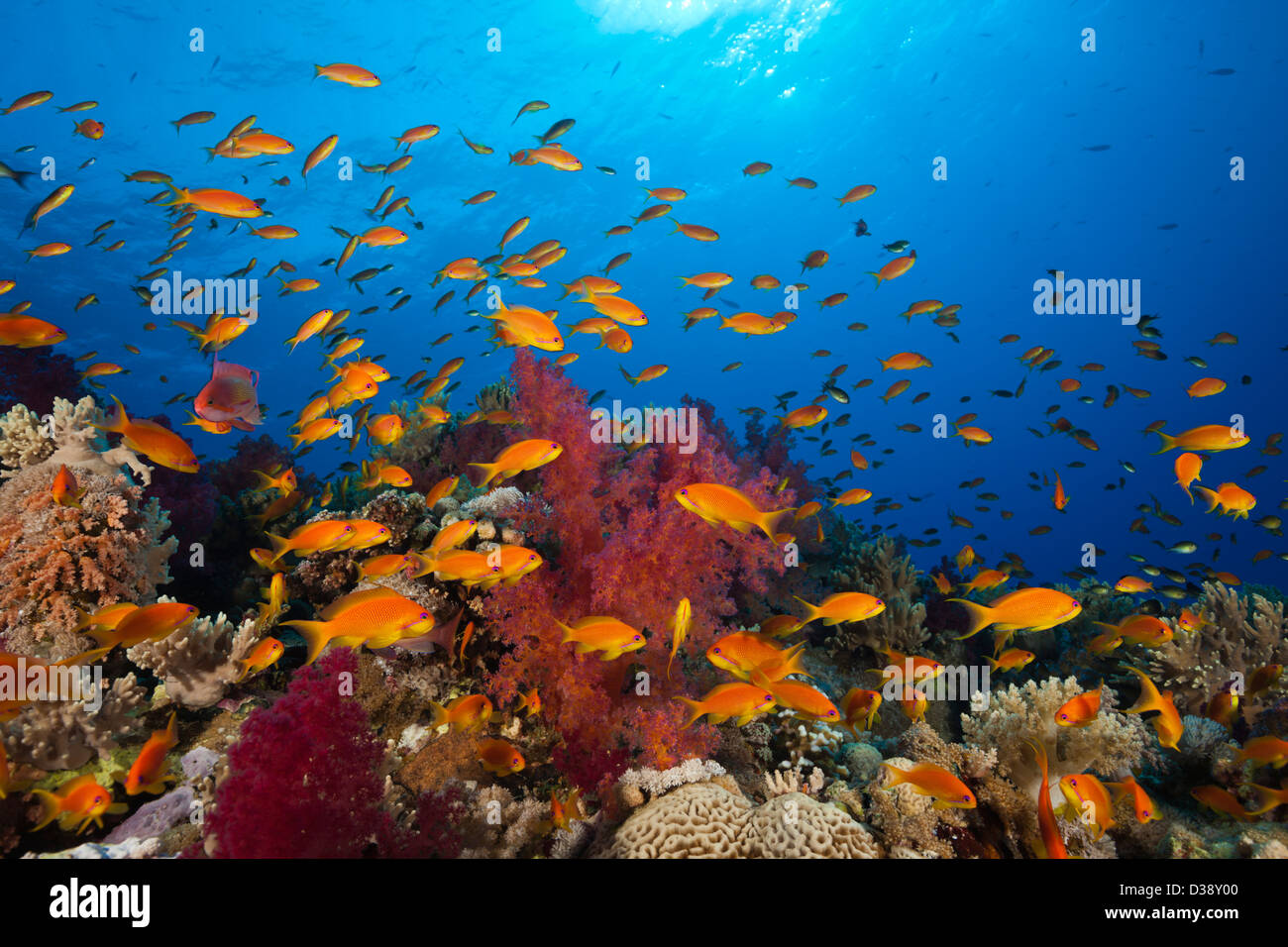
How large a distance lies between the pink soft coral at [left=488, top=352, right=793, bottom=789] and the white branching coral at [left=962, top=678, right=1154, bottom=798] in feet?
7.02

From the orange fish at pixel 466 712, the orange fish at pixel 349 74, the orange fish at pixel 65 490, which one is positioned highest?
the orange fish at pixel 349 74

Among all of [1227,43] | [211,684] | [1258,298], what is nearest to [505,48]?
[211,684]

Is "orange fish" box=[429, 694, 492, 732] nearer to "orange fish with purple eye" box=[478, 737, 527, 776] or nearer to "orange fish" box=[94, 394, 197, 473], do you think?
"orange fish with purple eye" box=[478, 737, 527, 776]

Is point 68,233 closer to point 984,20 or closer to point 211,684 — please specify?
point 211,684

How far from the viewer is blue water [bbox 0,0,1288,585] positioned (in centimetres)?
2556

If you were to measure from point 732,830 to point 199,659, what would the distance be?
403 cm

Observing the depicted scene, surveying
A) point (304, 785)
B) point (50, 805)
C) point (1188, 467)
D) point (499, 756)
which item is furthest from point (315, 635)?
point (1188, 467)

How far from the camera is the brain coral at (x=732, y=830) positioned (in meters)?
3.04

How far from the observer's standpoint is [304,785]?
2484 mm

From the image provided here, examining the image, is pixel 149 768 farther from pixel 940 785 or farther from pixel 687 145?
pixel 687 145

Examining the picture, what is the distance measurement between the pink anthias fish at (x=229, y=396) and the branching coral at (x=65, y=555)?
1.01 metres

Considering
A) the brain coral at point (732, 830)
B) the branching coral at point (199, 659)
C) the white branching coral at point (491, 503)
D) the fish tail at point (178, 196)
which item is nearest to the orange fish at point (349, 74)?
the fish tail at point (178, 196)

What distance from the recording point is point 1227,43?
3328 centimetres

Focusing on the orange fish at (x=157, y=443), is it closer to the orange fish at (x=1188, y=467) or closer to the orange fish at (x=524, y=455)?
the orange fish at (x=524, y=455)
